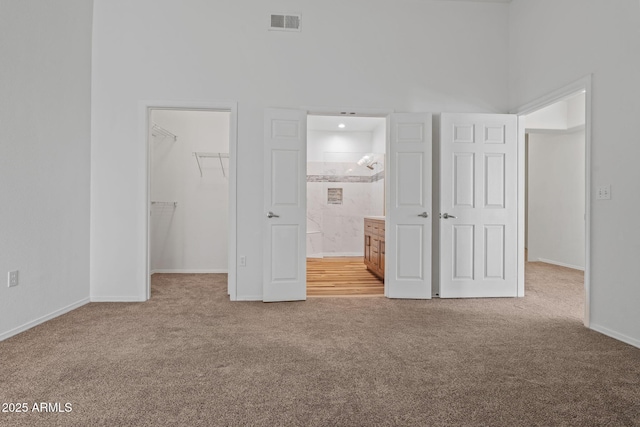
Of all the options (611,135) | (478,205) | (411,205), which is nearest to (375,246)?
(411,205)

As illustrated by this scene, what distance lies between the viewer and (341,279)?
5004 millimetres

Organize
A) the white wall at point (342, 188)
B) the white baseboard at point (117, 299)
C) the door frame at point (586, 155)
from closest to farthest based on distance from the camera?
the door frame at point (586, 155)
the white baseboard at point (117, 299)
the white wall at point (342, 188)

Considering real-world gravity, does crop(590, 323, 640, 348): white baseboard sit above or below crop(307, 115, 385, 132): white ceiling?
below

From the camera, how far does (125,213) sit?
3740 mm

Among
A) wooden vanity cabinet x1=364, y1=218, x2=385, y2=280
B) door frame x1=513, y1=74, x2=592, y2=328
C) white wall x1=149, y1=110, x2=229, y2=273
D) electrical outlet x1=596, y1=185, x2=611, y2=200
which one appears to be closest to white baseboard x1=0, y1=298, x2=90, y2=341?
white wall x1=149, y1=110, x2=229, y2=273

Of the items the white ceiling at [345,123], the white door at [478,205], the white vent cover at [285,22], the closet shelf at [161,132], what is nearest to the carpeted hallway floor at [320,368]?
the white door at [478,205]

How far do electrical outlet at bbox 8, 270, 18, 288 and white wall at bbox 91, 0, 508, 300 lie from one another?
3.33 ft

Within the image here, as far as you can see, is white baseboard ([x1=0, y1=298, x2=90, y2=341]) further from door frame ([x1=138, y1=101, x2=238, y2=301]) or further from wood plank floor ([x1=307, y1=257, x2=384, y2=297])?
wood plank floor ([x1=307, y1=257, x2=384, y2=297])

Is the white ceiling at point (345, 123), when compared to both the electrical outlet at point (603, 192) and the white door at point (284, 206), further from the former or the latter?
the electrical outlet at point (603, 192)

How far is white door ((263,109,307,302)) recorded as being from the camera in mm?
3730

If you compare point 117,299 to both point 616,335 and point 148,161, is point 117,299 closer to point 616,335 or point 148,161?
point 148,161

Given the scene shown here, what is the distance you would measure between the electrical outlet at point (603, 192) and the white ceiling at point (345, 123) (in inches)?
168

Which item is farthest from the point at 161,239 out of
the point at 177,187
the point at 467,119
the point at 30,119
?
the point at 467,119

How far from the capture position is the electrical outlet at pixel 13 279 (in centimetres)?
265
